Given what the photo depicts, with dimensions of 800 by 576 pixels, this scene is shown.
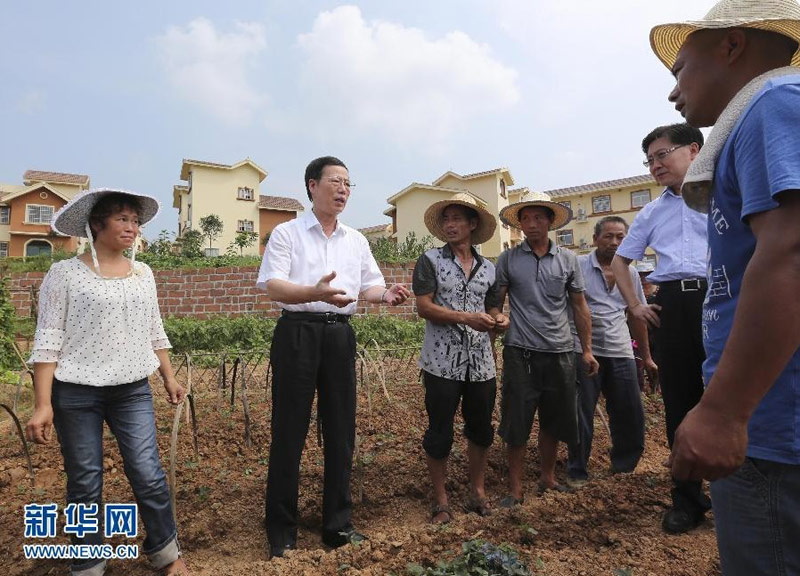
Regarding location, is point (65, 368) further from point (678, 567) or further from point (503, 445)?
point (503, 445)

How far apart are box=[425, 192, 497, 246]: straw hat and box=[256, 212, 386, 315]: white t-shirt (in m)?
0.68

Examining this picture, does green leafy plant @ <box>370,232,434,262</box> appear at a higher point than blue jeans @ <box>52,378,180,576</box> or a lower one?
higher

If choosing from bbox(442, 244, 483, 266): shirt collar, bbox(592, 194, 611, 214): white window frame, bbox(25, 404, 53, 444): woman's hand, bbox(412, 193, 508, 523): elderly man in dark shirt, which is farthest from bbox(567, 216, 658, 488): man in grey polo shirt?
bbox(592, 194, 611, 214): white window frame

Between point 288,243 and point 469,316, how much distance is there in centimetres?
113

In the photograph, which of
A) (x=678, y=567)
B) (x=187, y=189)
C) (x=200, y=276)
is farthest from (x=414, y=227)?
(x=678, y=567)

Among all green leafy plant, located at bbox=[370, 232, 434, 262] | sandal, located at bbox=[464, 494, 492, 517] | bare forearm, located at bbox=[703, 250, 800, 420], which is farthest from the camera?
green leafy plant, located at bbox=[370, 232, 434, 262]

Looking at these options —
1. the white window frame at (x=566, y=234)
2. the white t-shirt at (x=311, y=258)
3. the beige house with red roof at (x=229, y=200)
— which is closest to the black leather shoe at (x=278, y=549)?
the white t-shirt at (x=311, y=258)

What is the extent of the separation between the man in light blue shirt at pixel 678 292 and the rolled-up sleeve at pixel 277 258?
206 centimetres

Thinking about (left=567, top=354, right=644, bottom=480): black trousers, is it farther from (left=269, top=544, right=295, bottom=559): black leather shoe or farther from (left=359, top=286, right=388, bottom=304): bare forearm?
(left=269, top=544, right=295, bottom=559): black leather shoe

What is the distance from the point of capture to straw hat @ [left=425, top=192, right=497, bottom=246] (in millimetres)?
3229

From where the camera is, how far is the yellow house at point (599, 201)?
114ft

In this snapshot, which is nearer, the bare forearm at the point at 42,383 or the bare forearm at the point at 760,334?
the bare forearm at the point at 760,334

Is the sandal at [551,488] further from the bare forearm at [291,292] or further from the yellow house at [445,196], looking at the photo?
the yellow house at [445,196]

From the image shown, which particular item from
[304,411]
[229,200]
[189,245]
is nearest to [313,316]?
[304,411]
